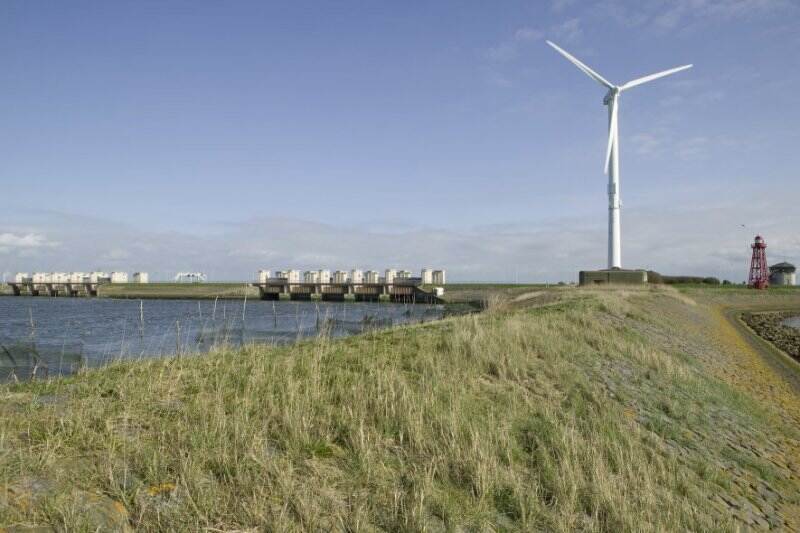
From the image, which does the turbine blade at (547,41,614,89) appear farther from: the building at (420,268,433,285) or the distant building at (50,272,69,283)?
the distant building at (50,272,69,283)

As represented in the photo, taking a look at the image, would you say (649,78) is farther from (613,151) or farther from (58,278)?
(58,278)

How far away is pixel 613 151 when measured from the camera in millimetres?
74875

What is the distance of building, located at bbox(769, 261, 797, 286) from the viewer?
387 ft

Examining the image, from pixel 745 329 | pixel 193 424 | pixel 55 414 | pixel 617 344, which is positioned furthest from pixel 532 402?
pixel 745 329

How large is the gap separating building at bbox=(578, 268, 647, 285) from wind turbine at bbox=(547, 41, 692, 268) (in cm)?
255

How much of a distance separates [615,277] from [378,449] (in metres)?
74.3

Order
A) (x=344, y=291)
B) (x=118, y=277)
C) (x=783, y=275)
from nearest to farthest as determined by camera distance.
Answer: (x=344, y=291) → (x=783, y=275) → (x=118, y=277)

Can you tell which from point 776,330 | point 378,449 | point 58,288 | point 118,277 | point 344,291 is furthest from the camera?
point 118,277

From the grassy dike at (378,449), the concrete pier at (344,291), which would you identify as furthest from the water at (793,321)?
the grassy dike at (378,449)

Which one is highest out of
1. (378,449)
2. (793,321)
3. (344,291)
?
(344,291)

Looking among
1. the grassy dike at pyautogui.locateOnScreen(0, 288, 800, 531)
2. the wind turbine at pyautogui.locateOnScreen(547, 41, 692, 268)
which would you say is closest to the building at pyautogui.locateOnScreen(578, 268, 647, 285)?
the wind turbine at pyautogui.locateOnScreen(547, 41, 692, 268)

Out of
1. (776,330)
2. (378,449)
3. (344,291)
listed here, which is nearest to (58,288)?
(344,291)

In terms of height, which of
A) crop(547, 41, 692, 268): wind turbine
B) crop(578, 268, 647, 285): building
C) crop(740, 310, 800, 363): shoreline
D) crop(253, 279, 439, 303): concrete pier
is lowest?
crop(740, 310, 800, 363): shoreline

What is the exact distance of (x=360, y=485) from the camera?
630cm
